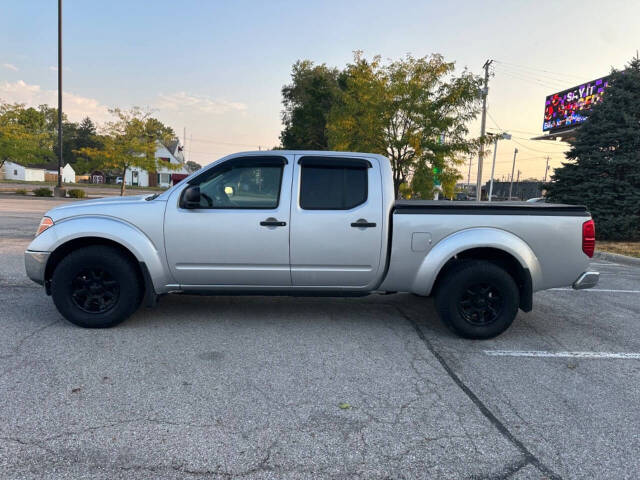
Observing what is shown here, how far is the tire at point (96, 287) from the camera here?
432cm

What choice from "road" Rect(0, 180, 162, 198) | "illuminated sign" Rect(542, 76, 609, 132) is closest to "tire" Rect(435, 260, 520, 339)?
"road" Rect(0, 180, 162, 198)

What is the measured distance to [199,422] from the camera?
2773 mm

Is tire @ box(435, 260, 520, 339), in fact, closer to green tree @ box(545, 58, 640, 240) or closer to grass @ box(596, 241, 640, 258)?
grass @ box(596, 241, 640, 258)

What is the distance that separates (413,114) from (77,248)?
9.45 meters

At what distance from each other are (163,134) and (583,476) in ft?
88.5

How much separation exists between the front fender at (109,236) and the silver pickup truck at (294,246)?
10mm

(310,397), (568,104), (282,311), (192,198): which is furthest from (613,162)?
(568,104)

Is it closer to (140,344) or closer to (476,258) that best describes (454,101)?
(476,258)

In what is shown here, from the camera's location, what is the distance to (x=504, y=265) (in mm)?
4574

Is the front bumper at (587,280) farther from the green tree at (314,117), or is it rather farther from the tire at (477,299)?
the green tree at (314,117)

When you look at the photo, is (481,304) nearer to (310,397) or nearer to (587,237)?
(587,237)

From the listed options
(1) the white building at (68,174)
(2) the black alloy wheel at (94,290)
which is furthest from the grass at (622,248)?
(1) the white building at (68,174)

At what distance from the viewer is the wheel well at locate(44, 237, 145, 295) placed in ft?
14.5

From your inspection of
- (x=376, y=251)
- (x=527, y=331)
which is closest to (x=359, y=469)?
(x=376, y=251)
